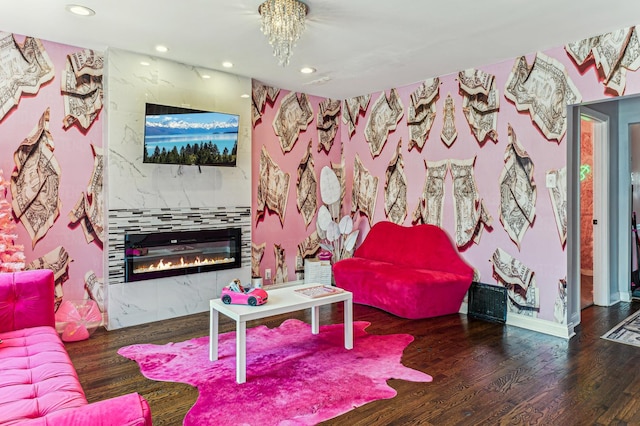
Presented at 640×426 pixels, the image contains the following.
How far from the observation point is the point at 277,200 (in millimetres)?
5230

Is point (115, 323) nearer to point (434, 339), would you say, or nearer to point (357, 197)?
point (434, 339)

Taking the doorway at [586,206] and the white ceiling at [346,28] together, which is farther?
the doorway at [586,206]

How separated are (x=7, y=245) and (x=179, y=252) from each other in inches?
58.0

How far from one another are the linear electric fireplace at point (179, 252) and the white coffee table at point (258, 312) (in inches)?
49.9

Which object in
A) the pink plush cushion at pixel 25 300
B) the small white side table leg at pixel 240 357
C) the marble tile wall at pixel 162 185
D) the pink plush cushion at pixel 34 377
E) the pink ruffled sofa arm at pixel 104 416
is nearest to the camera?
the pink ruffled sofa arm at pixel 104 416

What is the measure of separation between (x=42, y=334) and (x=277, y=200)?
10.2ft

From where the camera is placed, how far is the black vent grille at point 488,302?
4.04 m

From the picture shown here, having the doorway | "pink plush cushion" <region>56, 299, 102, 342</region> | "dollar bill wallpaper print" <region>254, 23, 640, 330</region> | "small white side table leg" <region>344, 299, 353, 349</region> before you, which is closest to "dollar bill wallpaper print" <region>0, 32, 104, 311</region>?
"pink plush cushion" <region>56, 299, 102, 342</region>

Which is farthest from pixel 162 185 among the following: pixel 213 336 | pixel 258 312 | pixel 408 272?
pixel 408 272

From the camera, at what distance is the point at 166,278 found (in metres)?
4.18

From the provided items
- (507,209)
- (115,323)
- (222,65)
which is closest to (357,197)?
(507,209)

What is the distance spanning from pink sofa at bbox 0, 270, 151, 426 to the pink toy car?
1.06m

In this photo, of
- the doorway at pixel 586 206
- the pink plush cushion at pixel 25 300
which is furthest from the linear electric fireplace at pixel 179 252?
the doorway at pixel 586 206

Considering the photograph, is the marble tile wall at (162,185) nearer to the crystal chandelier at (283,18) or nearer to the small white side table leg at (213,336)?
the small white side table leg at (213,336)
